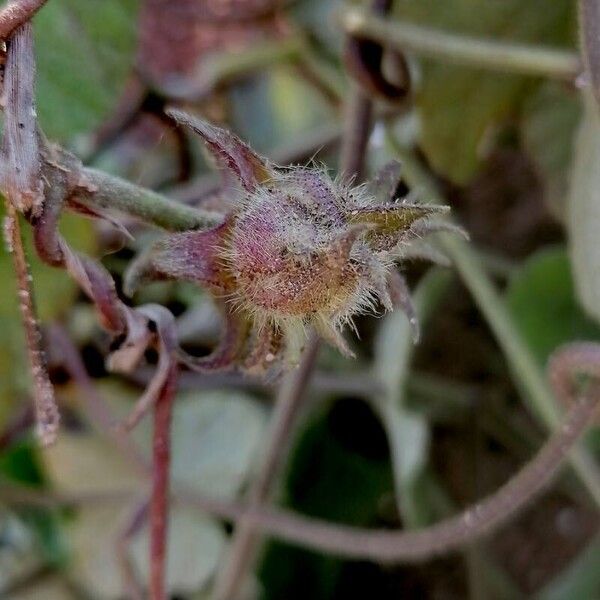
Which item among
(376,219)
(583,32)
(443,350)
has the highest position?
(443,350)

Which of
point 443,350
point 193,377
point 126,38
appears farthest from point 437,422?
point 126,38

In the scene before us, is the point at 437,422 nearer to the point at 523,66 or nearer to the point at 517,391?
the point at 517,391

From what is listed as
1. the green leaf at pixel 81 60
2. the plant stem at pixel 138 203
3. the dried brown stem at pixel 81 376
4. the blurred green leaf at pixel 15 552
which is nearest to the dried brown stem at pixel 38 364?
the plant stem at pixel 138 203

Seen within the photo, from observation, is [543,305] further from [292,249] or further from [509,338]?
[292,249]

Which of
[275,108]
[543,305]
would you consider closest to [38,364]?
[543,305]

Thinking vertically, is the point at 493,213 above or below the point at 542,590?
above

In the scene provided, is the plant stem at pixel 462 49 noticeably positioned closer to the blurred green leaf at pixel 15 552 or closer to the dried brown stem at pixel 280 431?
the dried brown stem at pixel 280 431

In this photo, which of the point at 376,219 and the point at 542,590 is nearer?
the point at 376,219
